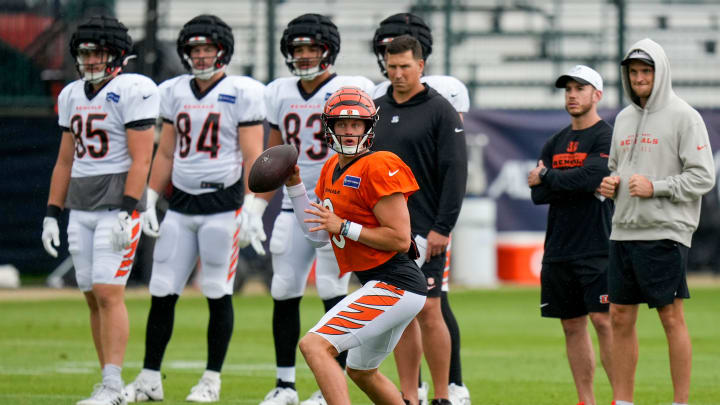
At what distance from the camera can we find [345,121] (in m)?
5.77

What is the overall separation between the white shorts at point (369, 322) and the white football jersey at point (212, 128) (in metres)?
2.23

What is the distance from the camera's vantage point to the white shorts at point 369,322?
5520 millimetres

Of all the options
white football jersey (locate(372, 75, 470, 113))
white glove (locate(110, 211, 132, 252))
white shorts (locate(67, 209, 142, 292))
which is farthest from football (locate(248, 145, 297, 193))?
white football jersey (locate(372, 75, 470, 113))

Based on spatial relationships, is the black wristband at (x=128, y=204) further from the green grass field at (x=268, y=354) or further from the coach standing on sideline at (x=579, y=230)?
the coach standing on sideline at (x=579, y=230)

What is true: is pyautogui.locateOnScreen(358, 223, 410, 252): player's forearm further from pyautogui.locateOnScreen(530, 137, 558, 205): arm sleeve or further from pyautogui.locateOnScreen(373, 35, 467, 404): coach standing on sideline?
pyautogui.locateOnScreen(530, 137, 558, 205): arm sleeve

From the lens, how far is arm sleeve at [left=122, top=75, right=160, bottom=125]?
718 centimetres

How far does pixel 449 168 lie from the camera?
6852mm

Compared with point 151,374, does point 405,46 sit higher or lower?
higher

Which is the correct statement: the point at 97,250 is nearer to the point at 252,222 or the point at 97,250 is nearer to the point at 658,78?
the point at 252,222

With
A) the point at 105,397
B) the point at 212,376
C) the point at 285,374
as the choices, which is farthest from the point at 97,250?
the point at 285,374

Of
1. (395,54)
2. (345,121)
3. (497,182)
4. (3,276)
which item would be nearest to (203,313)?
(3,276)

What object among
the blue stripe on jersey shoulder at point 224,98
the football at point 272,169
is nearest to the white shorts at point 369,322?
the football at point 272,169

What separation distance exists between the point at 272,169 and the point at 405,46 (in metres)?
1.38

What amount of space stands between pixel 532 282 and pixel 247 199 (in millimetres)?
10502
